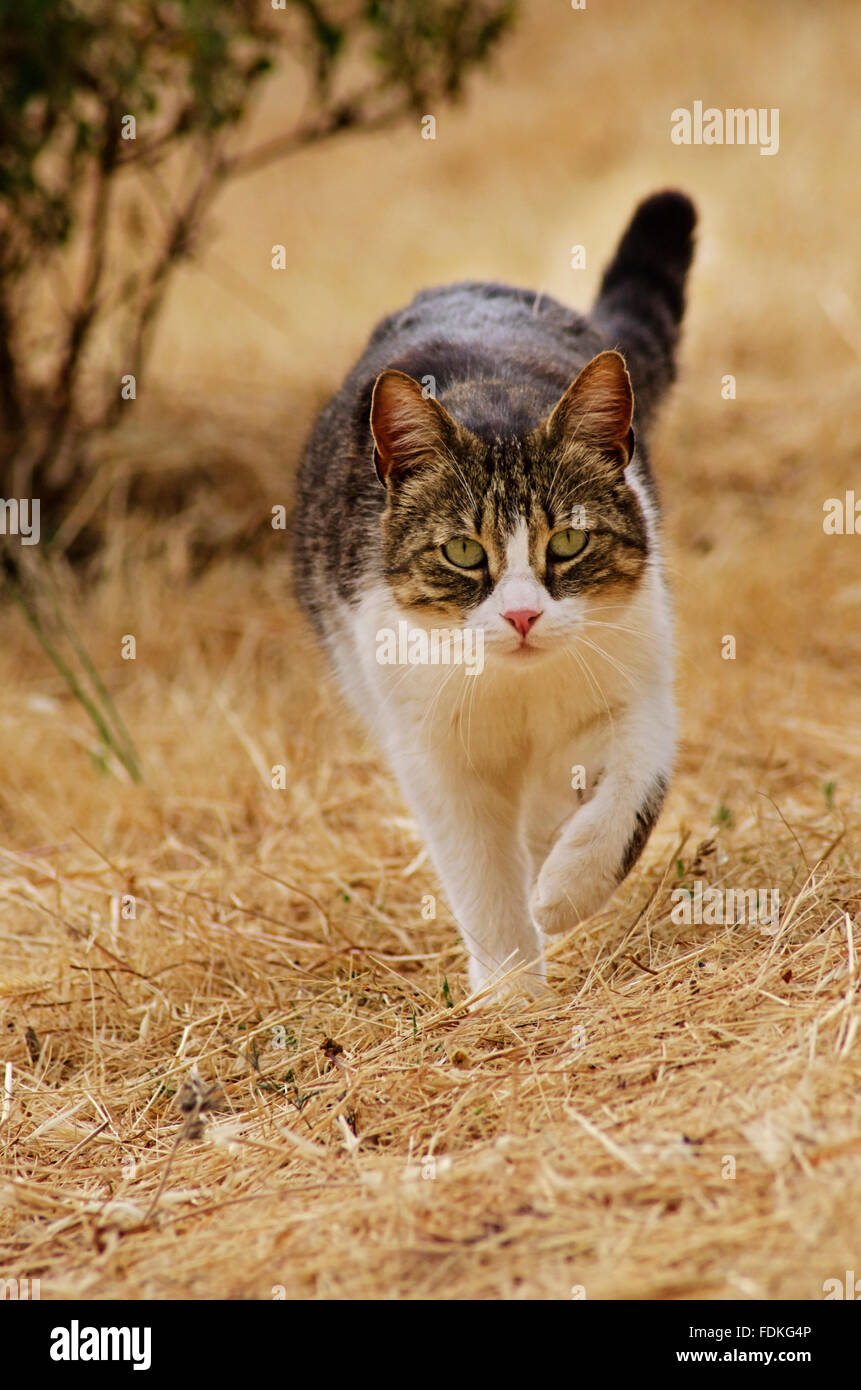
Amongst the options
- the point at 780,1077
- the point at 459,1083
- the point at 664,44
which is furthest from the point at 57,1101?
the point at 664,44

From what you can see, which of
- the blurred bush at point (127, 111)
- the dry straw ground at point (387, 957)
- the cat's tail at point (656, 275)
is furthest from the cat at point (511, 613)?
the blurred bush at point (127, 111)

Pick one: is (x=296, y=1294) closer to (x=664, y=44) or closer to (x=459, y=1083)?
(x=459, y=1083)

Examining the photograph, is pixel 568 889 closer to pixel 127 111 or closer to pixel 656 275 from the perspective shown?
pixel 656 275

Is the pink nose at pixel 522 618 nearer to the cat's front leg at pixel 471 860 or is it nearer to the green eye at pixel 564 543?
the green eye at pixel 564 543

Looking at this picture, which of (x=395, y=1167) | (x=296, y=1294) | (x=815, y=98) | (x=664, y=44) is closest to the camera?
(x=296, y=1294)

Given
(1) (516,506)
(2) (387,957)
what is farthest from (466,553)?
(2) (387,957)

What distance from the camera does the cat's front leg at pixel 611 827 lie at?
286cm

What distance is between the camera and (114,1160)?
2.62 m

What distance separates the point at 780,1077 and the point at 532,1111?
411 mm

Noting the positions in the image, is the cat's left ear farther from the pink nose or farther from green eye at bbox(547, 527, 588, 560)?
the pink nose

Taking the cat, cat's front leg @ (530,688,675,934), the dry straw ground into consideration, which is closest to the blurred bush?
the dry straw ground

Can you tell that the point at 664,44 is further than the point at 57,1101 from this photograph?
Yes

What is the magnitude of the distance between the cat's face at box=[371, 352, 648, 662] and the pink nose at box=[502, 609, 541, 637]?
2.8 inches

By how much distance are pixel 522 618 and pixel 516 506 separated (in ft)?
0.94
